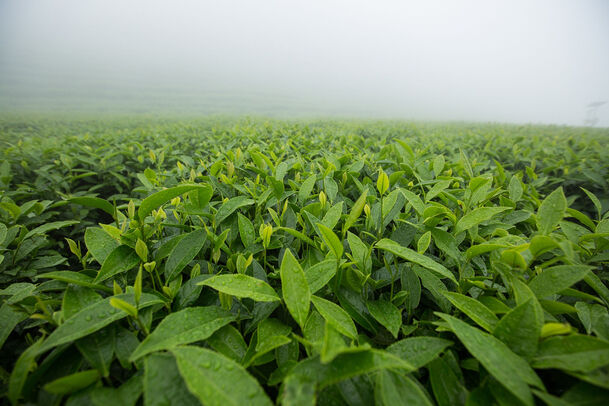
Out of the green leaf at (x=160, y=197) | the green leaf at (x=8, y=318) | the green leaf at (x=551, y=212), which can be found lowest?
the green leaf at (x=8, y=318)

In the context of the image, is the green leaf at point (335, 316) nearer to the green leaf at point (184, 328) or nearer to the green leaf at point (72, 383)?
the green leaf at point (184, 328)

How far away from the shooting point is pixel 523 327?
0.59 meters

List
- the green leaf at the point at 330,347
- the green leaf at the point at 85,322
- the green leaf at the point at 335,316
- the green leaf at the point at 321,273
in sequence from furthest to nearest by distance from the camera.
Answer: the green leaf at the point at 321,273, the green leaf at the point at 335,316, the green leaf at the point at 85,322, the green leaf at the point at 330,347

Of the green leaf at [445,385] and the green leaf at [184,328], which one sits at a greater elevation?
the green leaf at [184,328]

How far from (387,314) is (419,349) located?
0.47ft

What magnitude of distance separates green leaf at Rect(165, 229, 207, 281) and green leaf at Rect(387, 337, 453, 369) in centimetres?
68

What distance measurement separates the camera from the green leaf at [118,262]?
81 cm

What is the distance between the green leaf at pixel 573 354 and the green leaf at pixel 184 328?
74 centimetres

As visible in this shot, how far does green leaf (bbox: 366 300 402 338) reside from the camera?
738 millimetres

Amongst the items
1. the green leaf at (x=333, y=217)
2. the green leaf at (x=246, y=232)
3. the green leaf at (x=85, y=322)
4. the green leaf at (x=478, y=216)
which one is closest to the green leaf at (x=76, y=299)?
the green leaf at (x=85, y=322)

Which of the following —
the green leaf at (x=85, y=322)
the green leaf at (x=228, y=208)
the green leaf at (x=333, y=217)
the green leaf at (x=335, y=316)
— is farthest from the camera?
the green leaf at (x=228, y=208)

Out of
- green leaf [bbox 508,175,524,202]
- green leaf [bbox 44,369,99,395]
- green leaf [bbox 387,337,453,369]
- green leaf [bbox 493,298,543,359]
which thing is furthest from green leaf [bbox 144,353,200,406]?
green leaf [bbox 508,175,524,202]

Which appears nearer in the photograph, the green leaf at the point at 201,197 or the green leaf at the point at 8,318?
the green leaf at the point at 8,318

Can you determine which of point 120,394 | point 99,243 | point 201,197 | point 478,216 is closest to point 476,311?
point 478,216
